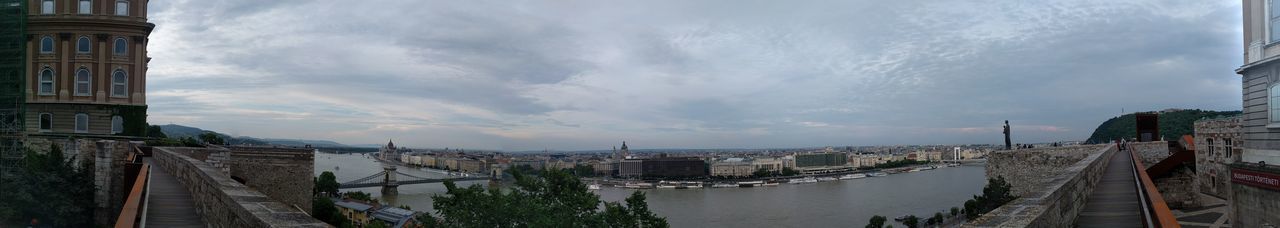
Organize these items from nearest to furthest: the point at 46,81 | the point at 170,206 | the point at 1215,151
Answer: the point at 170,206
the point at 46,81
the point at 1215,151

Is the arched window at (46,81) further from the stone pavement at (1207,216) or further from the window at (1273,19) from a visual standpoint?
the stone pavement at (1207,216)

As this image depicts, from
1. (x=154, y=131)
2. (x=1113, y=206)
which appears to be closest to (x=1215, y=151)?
(x=1113, y=206)

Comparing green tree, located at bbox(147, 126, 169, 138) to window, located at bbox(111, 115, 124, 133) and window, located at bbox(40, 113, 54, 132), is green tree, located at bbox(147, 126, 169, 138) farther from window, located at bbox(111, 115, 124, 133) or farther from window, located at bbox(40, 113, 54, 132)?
A: window, located at bbox(111, 115, 124, 133)

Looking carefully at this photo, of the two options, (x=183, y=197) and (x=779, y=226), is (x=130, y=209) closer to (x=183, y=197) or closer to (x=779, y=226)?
(x=183, y=197)

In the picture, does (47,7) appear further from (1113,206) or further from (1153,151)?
(1153,151)

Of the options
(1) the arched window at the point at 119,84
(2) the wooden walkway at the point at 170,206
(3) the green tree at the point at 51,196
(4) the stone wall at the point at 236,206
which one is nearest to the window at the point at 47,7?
(1) the arched window at the point at 119,84

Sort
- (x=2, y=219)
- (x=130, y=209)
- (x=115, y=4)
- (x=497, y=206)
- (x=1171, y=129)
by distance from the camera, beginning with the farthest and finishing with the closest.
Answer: (x=1171, y=129) < (x=115, y=4) < (x=497, y=206) < (x=2, y=219) < (x=130, y=209)

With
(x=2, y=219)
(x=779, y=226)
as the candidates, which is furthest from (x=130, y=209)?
(x=779, y=226)

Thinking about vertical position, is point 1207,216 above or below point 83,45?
below
